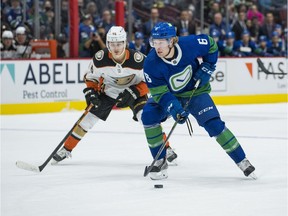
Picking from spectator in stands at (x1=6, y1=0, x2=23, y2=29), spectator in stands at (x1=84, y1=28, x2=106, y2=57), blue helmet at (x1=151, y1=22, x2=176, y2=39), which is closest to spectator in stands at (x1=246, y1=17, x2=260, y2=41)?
spectator in stands at (x1=84, y1=28, x2=106, y2=57)

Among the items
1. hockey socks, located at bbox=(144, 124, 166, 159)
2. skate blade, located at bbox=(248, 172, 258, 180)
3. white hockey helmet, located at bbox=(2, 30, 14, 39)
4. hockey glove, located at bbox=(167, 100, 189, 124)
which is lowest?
white hockey helmet, located at bbox=(2, 30, 14, 39)

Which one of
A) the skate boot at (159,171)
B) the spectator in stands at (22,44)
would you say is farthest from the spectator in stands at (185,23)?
the skate boot at (159,171)

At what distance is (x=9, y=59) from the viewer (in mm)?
12023

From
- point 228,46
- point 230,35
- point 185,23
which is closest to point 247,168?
point 185,23

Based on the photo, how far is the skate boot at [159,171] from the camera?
607 cm

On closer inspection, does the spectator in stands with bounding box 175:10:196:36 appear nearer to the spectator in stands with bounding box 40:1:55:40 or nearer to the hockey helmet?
the hockey helmet

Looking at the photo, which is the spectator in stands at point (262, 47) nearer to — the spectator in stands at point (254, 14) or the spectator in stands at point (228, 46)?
the spectator in stands at point (254, 14)

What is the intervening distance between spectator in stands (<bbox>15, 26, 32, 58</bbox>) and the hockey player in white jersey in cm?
534

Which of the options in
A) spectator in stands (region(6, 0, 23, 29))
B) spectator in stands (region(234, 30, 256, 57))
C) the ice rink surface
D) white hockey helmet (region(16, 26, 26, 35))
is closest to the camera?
the ice rink surface

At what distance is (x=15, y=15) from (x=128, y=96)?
578 cm

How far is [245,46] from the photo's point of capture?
1541 cm

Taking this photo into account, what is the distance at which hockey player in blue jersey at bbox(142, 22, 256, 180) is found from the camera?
592 centimetres

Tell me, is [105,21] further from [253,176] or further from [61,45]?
[253,176]

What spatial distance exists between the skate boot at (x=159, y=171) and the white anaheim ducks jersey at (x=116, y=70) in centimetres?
120
